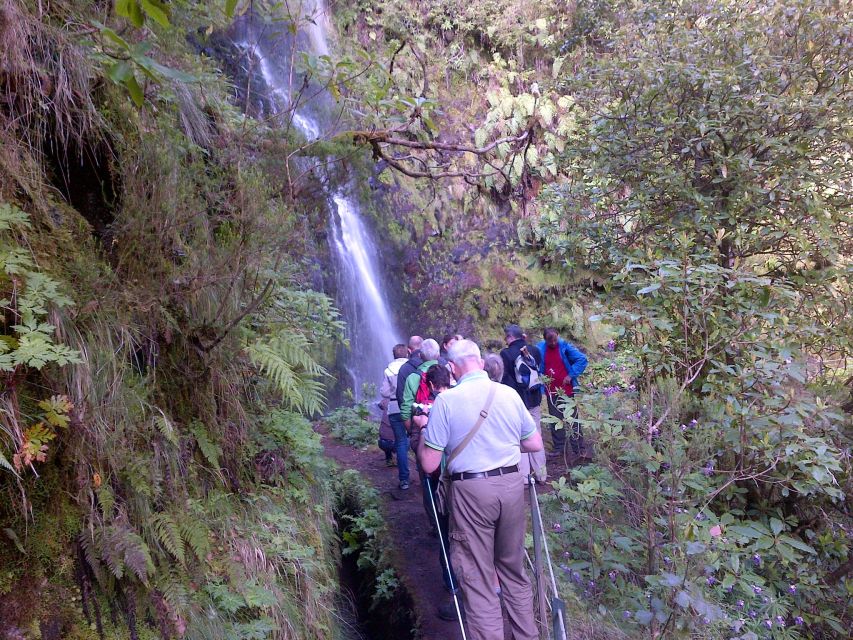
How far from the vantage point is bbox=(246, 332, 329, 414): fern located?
4.42 metres

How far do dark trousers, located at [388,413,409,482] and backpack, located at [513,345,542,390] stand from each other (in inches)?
68.6

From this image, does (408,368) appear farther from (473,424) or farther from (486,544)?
(486,544)

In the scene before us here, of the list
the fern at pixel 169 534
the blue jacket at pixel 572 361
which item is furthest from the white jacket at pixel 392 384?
the fern at pixel 169 534

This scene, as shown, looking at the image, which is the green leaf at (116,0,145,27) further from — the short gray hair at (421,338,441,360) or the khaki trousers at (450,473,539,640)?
the short gray hair at (421,338,441,360)

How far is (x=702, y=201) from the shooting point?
567cm

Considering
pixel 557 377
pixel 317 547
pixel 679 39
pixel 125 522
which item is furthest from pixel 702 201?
pixel 125 522

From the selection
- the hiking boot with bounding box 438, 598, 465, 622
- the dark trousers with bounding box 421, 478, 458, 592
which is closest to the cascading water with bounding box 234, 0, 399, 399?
the dark trousers with bounding box 421, 478, 458, 592

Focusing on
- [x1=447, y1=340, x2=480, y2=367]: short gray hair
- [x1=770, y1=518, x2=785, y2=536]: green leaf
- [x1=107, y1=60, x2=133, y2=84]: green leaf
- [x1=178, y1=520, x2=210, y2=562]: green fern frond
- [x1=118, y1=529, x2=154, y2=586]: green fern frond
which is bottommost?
[x1=770, y1=518, x2=785, y2=536]: green leaf

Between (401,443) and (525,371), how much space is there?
2.00m

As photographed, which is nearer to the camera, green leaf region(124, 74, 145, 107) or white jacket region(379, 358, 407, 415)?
green leaf region(124, 74, 145, 107)

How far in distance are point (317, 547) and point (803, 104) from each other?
5.93m

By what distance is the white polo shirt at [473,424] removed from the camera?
4.10 meters

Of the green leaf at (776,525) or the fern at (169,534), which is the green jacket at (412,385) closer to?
the fern at (169,534)

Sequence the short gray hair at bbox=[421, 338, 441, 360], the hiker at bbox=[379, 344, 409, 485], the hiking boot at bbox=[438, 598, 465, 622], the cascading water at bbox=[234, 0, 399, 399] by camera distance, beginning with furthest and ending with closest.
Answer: the cascading water at bbox=[234, 0, 399, 399] → the hiker at bbox=[379, 344, 409, 485] → the short gray hair at bbox=[421, 338, 441, 360] → the hiking boot at bbox=[438, 598, 465, 622]
